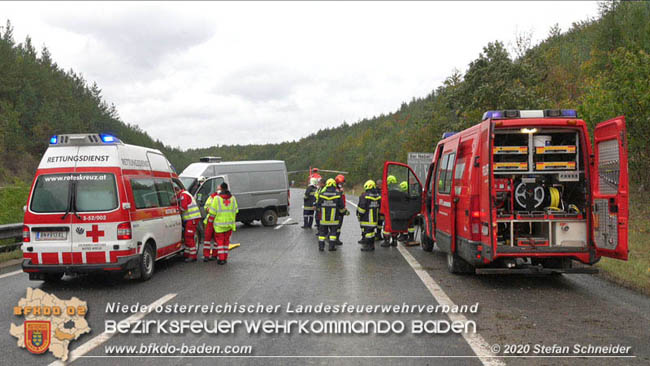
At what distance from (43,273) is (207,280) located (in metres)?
2.51

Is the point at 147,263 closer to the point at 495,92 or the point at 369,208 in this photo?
the point at 369,208

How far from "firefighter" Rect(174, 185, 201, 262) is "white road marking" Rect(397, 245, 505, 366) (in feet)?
14.8

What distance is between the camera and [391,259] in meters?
10.8

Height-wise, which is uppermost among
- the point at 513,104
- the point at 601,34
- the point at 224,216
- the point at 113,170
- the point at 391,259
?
the point at 601,34

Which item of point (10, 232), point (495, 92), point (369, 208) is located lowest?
point (10, 232)

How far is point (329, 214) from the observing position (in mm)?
12062

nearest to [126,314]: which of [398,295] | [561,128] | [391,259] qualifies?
[398,295]

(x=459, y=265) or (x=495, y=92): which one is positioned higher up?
(x=495, y=92)

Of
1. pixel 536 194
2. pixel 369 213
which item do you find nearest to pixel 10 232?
pixel 369 213

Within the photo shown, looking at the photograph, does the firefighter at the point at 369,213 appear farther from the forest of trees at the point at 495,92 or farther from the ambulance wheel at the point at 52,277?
the forest of trees at the point at 495,92

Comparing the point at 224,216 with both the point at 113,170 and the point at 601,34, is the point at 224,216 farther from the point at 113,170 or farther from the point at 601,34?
the point at 601,34

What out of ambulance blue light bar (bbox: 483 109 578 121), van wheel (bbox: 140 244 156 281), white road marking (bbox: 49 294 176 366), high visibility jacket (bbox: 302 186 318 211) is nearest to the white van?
high visibility jacket (bbox: 302 186 318 211)

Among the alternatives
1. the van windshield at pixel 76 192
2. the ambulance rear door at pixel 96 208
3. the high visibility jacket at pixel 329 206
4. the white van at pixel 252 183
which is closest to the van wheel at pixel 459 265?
the high visibility jacket at pixel 329 206

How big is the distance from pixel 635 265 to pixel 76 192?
9658 millimetres
